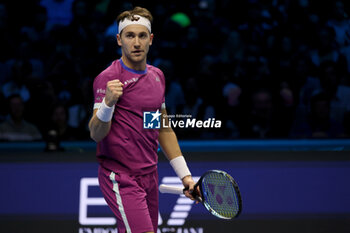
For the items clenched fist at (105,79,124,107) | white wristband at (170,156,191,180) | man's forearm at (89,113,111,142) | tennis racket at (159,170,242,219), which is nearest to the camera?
clenched fist at (105,79,124,107)

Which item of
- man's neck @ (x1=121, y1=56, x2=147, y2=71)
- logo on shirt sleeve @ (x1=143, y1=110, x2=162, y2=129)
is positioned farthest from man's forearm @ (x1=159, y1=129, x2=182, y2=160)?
man's neck @ (x1=121, y1=56, x2=147, y2=71)

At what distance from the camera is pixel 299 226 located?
494cm

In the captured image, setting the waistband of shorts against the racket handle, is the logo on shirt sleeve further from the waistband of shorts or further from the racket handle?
the racket handle

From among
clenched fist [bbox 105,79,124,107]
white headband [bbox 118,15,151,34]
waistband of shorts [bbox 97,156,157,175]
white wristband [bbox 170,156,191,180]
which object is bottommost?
white wristband [bbox 170,156,191,180]

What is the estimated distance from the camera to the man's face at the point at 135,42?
10.9 feet

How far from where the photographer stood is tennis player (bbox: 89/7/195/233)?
3.20 metres

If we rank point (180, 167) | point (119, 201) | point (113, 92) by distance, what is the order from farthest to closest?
point (180, 167)
point (119, 201)
point (113, 92)

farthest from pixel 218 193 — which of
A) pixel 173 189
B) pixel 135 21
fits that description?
pixel 135 21

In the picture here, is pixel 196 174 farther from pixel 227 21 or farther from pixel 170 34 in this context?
pixel 227 21

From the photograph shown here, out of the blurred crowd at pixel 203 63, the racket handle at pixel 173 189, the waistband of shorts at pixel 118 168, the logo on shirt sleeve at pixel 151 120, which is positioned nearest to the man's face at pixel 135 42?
the logo on shirt sleeve at pixel 151 120

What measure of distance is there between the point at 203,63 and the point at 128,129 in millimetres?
3319

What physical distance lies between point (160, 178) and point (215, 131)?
0.75 meters

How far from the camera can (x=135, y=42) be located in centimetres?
333

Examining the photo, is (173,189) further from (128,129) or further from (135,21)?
(135,21)
